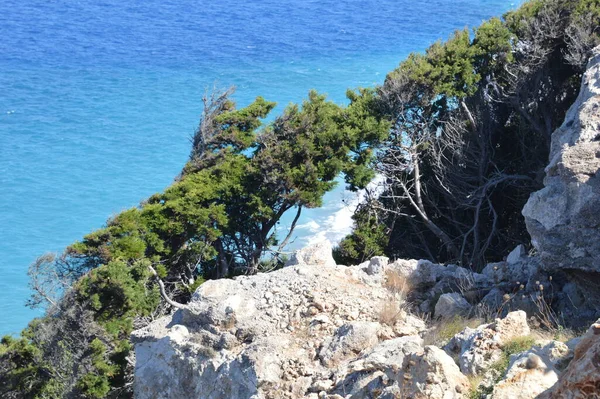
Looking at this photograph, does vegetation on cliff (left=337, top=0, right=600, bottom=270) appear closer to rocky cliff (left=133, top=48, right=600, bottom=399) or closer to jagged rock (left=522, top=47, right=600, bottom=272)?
rocky cliff (left=133, top=48, right=600, bottom=399)

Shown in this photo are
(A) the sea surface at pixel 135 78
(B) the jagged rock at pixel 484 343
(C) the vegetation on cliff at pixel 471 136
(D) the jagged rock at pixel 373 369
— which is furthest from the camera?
(A) the sea surface at pixel 135 78

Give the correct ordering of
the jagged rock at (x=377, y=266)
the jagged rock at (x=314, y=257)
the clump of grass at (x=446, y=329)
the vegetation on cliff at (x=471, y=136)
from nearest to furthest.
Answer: the clump of grass at (x=446, y=329)
the jagged rock at (x=377, y=266)
the jagged rock at (x=314, y=257)
the vegetation on cliff at (x=471, y=136)

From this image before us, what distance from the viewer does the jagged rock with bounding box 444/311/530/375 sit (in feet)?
27.6

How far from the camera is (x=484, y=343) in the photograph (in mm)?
8633

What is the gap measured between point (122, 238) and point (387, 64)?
29195 millimetres

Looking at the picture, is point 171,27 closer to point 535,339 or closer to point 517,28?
point 517,28

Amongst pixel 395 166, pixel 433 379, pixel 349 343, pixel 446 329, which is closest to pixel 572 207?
pixel 446 329

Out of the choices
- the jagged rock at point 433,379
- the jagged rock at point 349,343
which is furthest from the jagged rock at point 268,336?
the jagged rock at point 433,379

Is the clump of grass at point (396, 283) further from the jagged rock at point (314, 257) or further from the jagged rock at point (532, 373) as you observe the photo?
the jagged rock at point (532, 373)

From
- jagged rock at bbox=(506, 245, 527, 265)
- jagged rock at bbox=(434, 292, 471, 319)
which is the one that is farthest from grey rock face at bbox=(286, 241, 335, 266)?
jagged rock at bbox=(506, 245, 527, 265)

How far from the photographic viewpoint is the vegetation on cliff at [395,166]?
17309 millimetres

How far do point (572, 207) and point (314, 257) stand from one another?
14.9ft

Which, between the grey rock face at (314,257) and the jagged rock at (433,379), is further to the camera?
the grey rock face at (314,257)

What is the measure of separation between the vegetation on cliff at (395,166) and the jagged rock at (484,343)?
8647 mm
